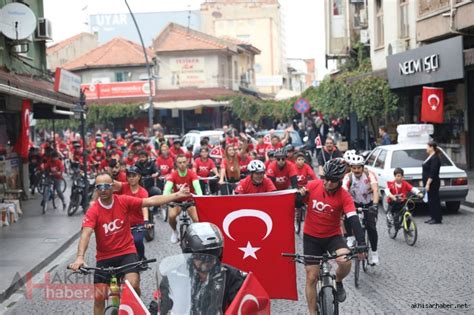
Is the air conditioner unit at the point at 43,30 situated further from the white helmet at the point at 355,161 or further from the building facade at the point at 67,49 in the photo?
the building facade at the point at 67,49

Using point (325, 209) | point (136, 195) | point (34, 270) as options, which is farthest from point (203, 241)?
point (34, 270)

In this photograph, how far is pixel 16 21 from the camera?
20781 mm

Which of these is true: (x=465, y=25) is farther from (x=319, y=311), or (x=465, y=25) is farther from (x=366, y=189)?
(x=319, y=311)

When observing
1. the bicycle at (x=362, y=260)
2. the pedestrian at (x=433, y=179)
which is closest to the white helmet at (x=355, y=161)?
the bicycle at (x=362, y=260)

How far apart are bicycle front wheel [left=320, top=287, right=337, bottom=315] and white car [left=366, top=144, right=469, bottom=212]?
9.83 metres

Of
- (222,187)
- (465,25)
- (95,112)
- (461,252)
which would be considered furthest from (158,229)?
(95,112)

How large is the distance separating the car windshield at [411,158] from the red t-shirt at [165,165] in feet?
16.9

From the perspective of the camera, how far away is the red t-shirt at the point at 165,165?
19406 millimetres

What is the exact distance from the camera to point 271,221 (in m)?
8.49

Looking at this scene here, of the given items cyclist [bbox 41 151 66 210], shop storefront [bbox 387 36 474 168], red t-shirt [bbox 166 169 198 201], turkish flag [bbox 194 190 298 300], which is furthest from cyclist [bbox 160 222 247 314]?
shop storefront [bbox 387 36 474 168]

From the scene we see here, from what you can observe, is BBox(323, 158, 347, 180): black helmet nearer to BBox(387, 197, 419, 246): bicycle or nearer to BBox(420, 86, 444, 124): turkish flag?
BBox(387, 197, 419, 246): bicycle

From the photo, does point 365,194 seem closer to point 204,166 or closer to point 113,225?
point 113,225

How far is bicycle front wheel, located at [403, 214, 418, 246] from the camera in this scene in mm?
14250

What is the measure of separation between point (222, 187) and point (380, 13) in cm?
1979
